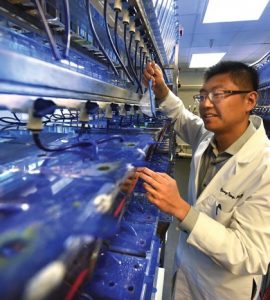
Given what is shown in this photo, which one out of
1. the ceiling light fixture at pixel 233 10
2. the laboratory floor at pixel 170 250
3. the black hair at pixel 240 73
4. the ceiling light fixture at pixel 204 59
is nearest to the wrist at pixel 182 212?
the black hair at pixel 240 73

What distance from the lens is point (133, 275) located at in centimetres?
75

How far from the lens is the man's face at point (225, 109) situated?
1.10 meters

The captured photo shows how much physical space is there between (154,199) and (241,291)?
0.75 meters

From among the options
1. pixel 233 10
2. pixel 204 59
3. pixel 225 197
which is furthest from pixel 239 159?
pixel 204 59

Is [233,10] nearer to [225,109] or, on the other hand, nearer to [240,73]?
[240,73]

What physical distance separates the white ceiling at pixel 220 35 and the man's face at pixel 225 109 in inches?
94.9

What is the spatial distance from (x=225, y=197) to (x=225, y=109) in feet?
1.44

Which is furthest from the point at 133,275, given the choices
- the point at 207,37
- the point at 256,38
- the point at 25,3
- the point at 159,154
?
the point at 256,38

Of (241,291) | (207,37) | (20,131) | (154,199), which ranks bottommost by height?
(241,291)

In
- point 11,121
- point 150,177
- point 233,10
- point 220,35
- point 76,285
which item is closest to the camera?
point 76,285

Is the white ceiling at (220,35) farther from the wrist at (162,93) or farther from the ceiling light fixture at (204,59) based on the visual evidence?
the wrist at (162,93)

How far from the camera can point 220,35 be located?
4.37 m

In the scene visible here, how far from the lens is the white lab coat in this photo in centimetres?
85

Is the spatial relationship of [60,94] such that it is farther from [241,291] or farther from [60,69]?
[241,291]
